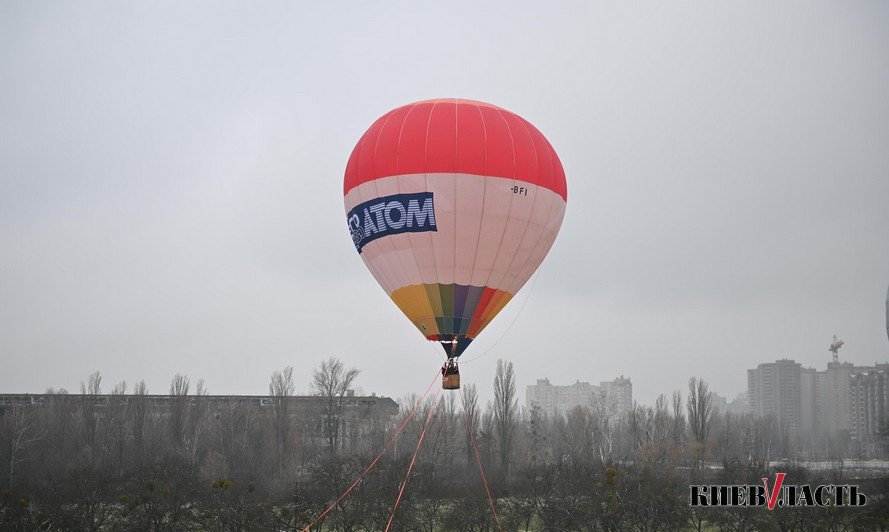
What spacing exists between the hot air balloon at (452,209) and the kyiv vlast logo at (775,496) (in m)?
11.6

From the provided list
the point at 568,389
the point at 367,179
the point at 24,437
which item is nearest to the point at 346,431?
the point at 24,437

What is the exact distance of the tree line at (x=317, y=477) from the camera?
26.3 m

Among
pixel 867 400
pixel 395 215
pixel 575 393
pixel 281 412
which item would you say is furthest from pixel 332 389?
pixel 575 393

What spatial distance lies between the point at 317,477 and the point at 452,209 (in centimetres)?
1431

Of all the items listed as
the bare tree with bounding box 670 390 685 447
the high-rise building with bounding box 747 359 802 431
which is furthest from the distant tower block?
the bare tree with bounding box 670 390 685 447

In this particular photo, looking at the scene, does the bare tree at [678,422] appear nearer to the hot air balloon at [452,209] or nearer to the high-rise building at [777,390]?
the hot air balloon at [452,209]

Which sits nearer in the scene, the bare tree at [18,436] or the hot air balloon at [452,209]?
the hot air balloon at [452,209]

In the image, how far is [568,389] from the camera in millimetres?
190500

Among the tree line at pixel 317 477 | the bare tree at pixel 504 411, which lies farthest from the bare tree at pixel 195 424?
the bare tree at pixel 504 411

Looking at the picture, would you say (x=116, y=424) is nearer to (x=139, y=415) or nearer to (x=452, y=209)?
(x=139, y=415)

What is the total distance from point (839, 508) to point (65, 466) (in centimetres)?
3740

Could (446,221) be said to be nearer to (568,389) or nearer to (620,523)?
(620,523)

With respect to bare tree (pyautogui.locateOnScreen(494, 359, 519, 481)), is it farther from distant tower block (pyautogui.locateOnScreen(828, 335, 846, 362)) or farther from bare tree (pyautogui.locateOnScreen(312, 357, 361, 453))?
distant tower block (pyautogui.locateOnScreen(828, 335, 846, 362))

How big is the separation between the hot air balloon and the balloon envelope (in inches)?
0.9
